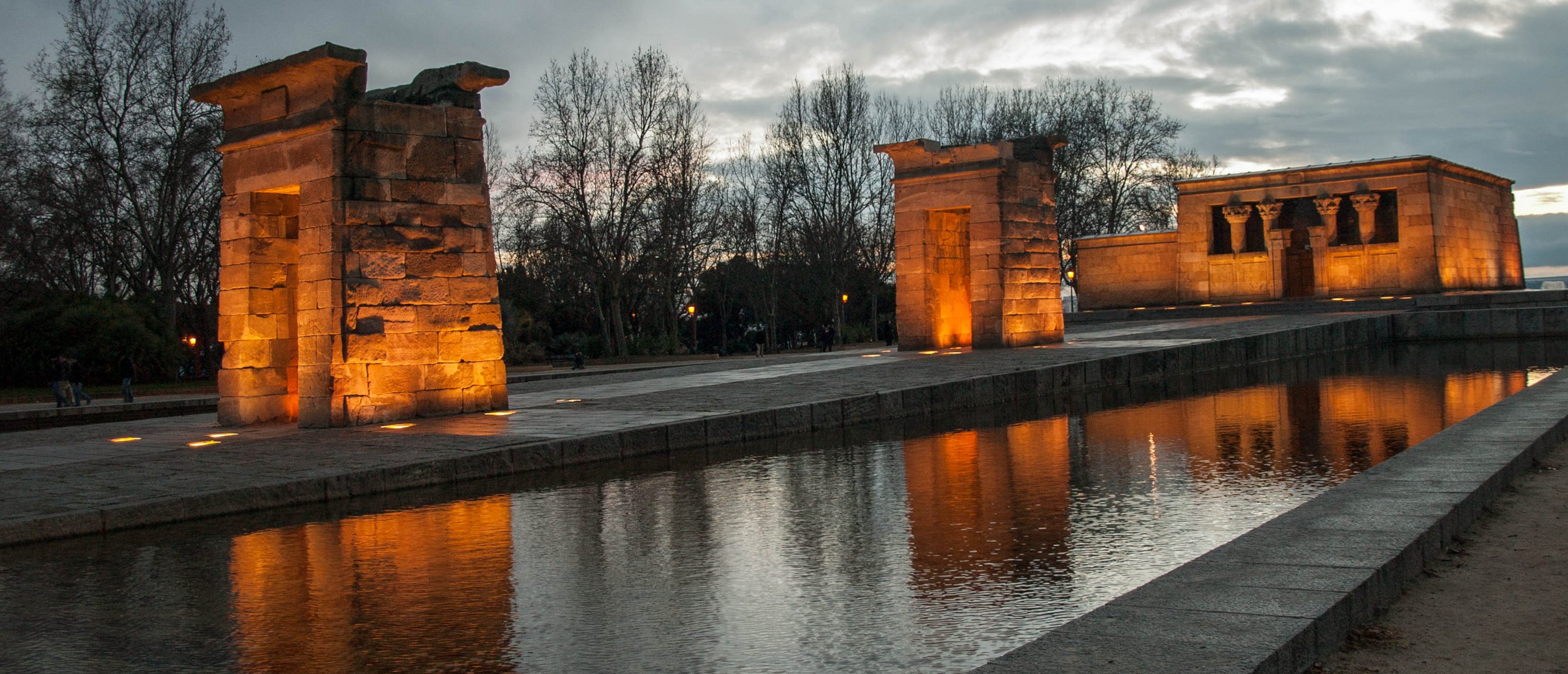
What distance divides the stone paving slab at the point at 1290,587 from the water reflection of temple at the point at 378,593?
7.10 ft

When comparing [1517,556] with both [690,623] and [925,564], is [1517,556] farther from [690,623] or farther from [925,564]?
[690,623]

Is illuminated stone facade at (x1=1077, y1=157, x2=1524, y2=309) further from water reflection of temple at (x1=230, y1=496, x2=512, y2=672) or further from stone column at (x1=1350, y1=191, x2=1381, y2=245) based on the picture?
water reflection of temple at (x1=230, y1=496, x2=512, y2=672)

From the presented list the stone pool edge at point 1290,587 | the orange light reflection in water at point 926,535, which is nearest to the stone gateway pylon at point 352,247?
the orange light reflection in water at point 926,535

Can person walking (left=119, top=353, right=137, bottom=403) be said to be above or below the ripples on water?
above

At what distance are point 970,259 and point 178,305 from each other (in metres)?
29.9

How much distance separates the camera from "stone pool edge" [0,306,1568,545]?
26.7ft

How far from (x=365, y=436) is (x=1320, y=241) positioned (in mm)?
34723

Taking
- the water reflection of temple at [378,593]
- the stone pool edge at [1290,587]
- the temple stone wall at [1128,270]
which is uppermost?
the temple stone wall at [1128,270]

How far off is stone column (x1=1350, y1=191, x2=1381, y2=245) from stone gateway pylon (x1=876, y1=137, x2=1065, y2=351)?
55.8 feet

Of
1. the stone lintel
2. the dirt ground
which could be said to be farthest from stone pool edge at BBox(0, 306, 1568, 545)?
the dirt ground

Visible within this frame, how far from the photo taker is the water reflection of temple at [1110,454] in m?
6.61

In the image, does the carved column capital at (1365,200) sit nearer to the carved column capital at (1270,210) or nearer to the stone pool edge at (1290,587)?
the carved column capital at (1270,210)

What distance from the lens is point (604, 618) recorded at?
17.1 feet

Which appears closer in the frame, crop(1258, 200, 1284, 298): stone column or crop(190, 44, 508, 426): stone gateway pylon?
crop(190, 44, 508, 426): stone gateway pylon
